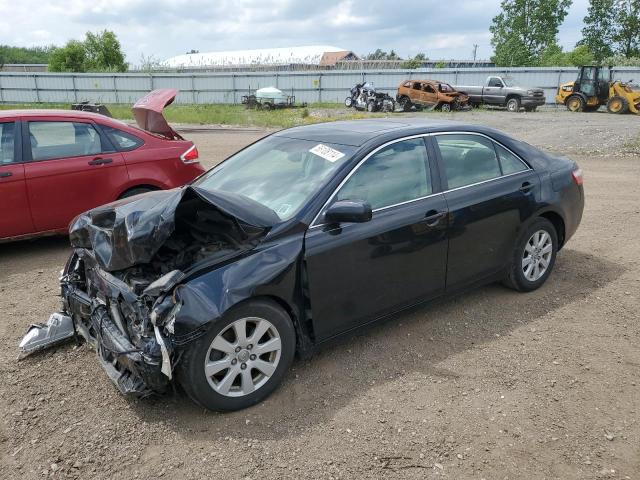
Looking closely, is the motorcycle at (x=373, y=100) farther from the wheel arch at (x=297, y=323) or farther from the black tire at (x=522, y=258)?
the wheel arch at (x=297, y=323)

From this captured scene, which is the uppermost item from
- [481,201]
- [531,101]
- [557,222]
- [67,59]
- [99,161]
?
[67,59]

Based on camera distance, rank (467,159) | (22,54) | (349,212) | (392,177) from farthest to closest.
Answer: (22,54)
(467,159)
(392,177)
(349,212)

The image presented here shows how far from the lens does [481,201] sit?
4.27 m

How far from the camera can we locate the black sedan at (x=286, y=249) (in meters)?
3.07

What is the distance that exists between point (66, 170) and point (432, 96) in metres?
25.7

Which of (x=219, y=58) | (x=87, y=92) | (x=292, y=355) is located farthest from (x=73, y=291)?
(x=219, y=58)

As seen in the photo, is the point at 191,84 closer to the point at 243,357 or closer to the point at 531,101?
the point at 531,101

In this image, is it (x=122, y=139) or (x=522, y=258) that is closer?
(x=522, y=258)

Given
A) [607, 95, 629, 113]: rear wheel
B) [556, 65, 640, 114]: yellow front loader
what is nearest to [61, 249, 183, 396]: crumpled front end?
[607, 95, 629, 113]: rear wheel

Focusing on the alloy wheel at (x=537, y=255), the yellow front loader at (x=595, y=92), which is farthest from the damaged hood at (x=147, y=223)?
the yellow front loader at (x=595, y=92)

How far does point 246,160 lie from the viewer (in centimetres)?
439

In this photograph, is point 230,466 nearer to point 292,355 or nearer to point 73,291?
point 292,355

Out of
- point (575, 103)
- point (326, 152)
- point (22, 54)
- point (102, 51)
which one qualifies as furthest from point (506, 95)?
point (22, 54)

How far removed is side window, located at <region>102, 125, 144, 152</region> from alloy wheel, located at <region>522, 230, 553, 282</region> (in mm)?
4532
